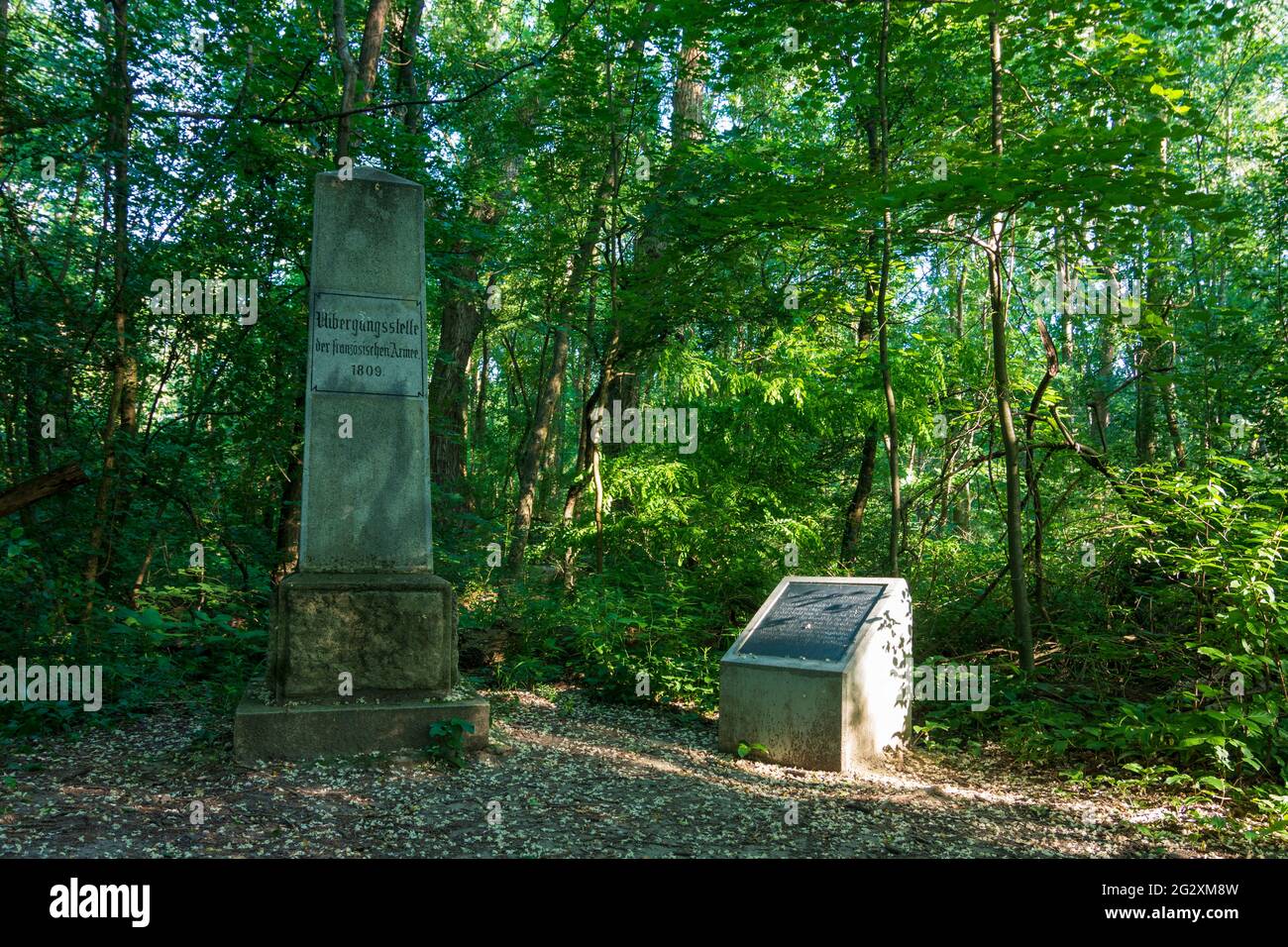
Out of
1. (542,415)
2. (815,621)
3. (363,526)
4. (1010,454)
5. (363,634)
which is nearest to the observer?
(363,634)

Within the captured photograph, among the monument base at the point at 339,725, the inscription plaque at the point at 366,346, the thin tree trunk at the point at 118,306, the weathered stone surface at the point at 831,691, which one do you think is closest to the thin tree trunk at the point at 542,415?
the thin tree trunk at the point at 118,306

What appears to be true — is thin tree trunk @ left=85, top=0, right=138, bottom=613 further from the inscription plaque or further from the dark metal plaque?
the dark metal plaque

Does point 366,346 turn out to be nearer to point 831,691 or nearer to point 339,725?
point 339,725

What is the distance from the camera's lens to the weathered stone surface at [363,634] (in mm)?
4859

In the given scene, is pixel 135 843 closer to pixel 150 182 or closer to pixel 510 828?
pixel 510 828

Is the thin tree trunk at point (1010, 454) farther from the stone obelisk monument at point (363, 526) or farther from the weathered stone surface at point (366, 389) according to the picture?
the weathered stone surface at point (366, 389)

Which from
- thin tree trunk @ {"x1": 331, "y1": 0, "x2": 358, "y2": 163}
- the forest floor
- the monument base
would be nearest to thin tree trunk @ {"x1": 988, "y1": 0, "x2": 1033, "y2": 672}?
the forest floor

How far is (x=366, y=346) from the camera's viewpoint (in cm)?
535

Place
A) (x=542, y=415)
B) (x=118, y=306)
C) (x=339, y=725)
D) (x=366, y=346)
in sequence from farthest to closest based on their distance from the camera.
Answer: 1. (x=542, y=415)
2. (x=118, y=306)
3. (x=366, y=346)
4. (x=339, y=725)

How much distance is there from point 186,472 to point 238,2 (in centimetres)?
375

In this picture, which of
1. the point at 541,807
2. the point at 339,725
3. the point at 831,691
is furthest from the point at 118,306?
the point at 831,691

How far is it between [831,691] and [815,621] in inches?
27.4

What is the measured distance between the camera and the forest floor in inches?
148

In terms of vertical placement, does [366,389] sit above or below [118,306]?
below
